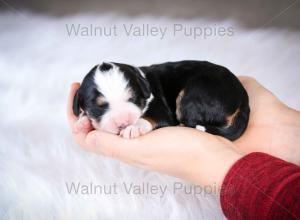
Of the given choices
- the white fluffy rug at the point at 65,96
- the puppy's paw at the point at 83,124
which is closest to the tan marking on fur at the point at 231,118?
the white fluffy rug at the point at 65,96

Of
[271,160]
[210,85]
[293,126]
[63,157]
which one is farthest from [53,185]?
[293,126]

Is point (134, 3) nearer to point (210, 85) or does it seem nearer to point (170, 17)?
point (170, 17)

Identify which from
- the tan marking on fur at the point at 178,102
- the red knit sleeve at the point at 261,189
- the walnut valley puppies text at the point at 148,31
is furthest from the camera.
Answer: the walnut valley puppies text at the point at 148,31

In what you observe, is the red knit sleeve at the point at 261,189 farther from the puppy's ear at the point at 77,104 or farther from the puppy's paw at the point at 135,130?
the puppy's ear at the point at 77,104

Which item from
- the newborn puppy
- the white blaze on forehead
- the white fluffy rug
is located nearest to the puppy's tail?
the newborn puppy

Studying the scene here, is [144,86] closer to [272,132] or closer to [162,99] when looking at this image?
[162,99]

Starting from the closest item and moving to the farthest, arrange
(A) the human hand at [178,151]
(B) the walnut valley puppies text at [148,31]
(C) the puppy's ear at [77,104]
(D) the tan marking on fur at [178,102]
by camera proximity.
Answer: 1. (A) the human hand at [178,151]
2. (C) the puppy's ear at [77,104]
3. (D) the tan marking on fur at [178,102]
4. (B) the walnut valley puppies text at [148,31]

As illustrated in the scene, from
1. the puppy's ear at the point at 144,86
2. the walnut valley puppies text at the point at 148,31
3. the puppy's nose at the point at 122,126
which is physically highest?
the walnut valley puppies text at the point at 148,31
